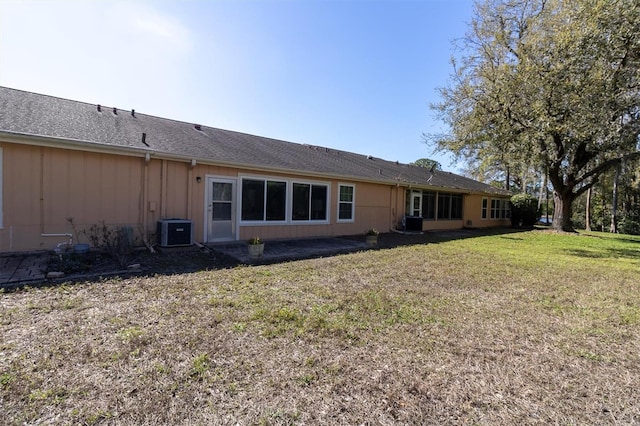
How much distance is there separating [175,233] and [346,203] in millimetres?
6368

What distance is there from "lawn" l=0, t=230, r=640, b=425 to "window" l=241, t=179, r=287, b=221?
400cm

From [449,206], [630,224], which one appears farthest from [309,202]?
[630,224]

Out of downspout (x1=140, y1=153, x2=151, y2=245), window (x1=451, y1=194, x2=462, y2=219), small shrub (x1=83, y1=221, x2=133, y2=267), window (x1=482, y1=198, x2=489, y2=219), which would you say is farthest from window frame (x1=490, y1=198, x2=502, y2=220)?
small shrub (x1=83, y1=221, x2=133, y2=267)

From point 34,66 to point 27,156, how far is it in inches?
168

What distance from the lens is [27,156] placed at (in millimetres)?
6320

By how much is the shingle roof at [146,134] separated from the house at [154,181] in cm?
3

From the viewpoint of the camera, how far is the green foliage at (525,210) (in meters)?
20.2

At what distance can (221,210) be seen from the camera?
8.87 metres

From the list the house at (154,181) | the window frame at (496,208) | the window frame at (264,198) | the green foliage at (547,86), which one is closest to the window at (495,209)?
the window frame at (496,208)

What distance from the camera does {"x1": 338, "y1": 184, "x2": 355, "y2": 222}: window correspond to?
11.7m

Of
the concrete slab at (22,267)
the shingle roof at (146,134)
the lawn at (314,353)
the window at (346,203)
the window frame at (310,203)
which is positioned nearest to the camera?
the lawn at (314,353)

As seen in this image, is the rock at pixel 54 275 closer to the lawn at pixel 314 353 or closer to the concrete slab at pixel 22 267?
the concrete slab at pixel 22 267

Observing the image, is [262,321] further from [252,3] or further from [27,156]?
[252,3]

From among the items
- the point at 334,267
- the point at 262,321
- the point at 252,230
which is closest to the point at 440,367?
the point at 262,321
